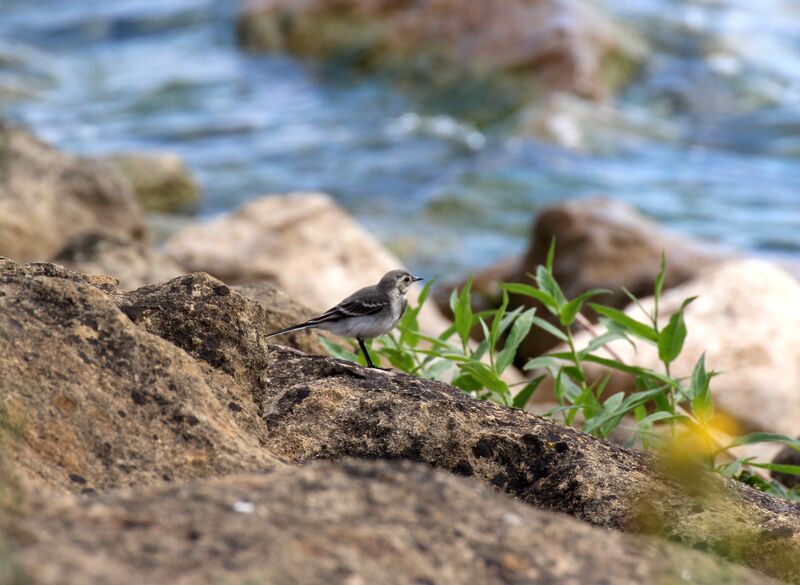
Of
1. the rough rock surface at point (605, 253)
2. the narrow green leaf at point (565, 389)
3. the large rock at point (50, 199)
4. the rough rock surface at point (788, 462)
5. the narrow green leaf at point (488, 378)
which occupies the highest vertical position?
the narrow green leaf at point (488, 378)

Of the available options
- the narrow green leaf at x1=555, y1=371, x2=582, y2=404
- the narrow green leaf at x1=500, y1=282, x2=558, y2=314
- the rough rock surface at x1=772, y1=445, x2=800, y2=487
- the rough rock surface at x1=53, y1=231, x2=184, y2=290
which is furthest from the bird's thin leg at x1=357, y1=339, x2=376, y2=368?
the rough rock surface at x1=53, y1=231, x2=184, y2=290

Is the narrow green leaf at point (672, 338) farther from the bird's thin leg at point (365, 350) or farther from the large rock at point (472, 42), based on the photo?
the large rock at point (472, 42)

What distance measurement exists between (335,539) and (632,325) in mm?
2946

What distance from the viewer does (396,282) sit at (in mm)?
6336

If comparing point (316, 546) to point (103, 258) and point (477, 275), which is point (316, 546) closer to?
point (103, 258)

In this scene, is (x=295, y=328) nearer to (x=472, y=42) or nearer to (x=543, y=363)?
(x=543, y=363)

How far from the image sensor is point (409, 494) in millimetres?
2432

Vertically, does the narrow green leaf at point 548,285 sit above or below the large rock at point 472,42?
above

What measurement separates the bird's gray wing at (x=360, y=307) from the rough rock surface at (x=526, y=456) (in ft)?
4.77

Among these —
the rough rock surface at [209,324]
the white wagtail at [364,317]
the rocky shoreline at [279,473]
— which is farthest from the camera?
the white wagtail at [364,317]

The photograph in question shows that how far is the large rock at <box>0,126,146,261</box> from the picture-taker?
422 inches

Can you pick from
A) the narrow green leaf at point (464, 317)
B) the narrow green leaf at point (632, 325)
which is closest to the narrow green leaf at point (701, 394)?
the narrow green leaf at point (632, 325)

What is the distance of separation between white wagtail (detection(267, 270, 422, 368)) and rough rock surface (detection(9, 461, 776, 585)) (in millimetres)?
2796

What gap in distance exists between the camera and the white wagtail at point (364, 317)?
17.9 feet
